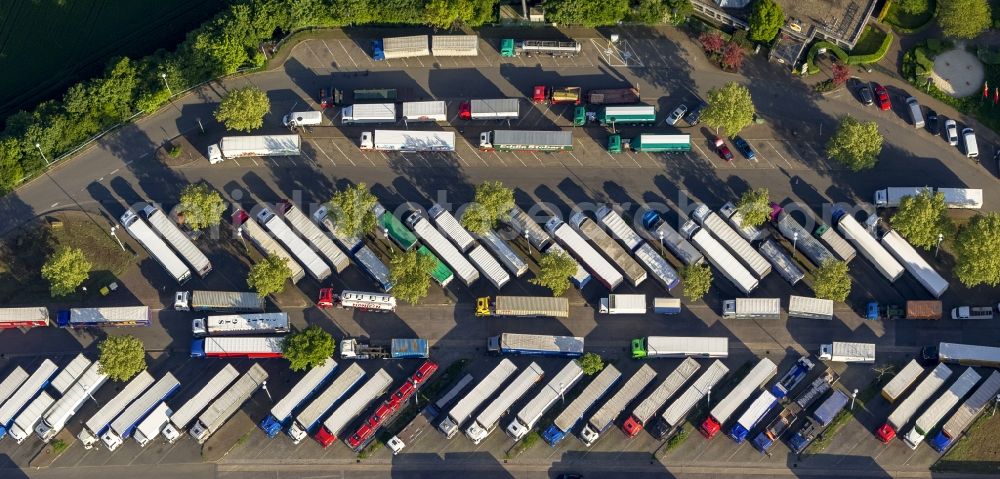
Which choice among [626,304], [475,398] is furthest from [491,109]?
[475,398]

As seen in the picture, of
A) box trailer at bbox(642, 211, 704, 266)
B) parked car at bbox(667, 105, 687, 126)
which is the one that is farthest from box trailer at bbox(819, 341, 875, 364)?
parked car at bbox(667, 105, 687, 126)

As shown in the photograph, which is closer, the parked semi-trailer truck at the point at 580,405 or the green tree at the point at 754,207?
the parked semi-trailer truck at the point at 580,405

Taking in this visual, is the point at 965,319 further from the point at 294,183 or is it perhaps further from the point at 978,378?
the point at 294,183

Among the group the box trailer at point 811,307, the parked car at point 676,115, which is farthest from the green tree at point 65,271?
the box trailer at point 811,307

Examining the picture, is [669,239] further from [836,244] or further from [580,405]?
[580,405]

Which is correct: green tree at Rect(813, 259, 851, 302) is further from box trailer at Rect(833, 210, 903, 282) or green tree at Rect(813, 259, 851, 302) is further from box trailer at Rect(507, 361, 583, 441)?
box trailer at Rect(507, 361, 583, 441)

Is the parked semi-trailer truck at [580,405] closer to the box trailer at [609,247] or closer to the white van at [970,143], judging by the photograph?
the box trailer at [609,247]
